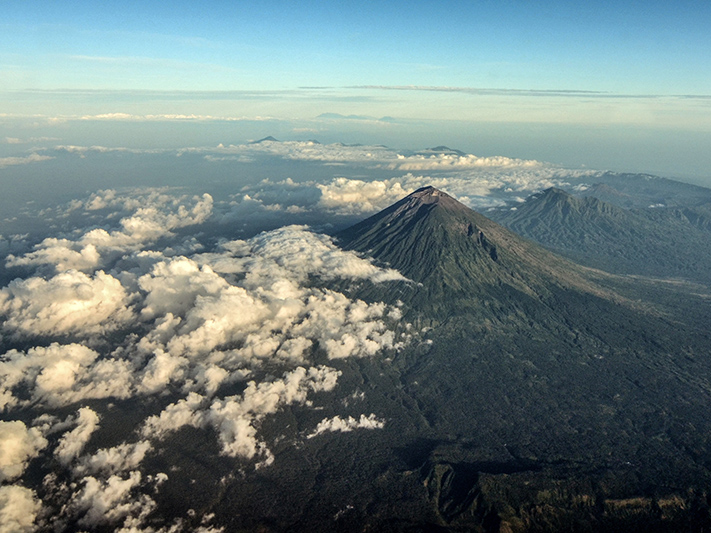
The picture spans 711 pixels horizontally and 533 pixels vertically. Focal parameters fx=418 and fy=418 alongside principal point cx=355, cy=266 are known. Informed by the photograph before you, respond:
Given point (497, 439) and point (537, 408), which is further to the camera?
point (537, 408)

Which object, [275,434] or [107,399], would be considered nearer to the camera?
[275,434]

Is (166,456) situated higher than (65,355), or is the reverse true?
(65,355)

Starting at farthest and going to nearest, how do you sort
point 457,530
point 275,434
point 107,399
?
1. point 107,399
2. point 275,434
3. point 457,530

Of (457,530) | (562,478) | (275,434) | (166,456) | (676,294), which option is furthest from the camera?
(676,294)

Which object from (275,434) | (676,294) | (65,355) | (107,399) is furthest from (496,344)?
(65,355)

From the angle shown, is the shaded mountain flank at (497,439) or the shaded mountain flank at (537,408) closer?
the shaded mountain flank at (497,439)

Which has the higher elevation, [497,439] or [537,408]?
[537,408]

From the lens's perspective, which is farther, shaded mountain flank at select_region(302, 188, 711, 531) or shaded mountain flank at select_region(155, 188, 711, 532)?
shaded mountain flank at select_region(302, 188, 711, 531)

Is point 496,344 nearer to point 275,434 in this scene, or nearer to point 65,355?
point 275,434
